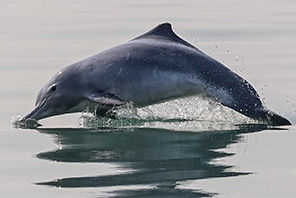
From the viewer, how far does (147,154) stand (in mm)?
14312

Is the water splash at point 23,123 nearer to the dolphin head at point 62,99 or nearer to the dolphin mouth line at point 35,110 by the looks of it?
the dolphin mouth line at point 35,110

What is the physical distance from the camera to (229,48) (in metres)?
23.4

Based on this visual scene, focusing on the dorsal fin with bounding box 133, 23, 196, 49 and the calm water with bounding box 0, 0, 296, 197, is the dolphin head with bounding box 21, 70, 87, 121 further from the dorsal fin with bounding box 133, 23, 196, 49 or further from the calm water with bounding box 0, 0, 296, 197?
the dorsal fin with bounding box 133, 23, 196, 49

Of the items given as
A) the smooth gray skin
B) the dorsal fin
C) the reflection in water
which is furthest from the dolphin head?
the dorsal fin

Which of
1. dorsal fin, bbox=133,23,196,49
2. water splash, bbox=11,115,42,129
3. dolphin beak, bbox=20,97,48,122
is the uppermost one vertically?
dorsal fin, bbox=133,23,196,49

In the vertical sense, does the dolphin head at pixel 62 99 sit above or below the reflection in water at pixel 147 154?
above

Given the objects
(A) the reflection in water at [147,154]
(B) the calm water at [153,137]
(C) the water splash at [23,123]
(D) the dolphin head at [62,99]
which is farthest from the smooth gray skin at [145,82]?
(A) the reflection in water at [147,154]

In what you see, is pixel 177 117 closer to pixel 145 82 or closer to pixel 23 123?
pixel 145 82

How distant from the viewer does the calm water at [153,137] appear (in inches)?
505

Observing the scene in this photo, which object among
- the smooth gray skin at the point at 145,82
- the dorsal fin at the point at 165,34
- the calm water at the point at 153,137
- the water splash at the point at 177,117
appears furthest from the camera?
the dorsal fin at the point at 165,34

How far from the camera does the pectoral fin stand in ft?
54.6

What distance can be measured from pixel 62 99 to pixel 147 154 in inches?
139

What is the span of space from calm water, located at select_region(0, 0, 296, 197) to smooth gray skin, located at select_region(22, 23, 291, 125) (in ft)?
0.81

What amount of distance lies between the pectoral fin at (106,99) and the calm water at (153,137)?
1.04 feet
